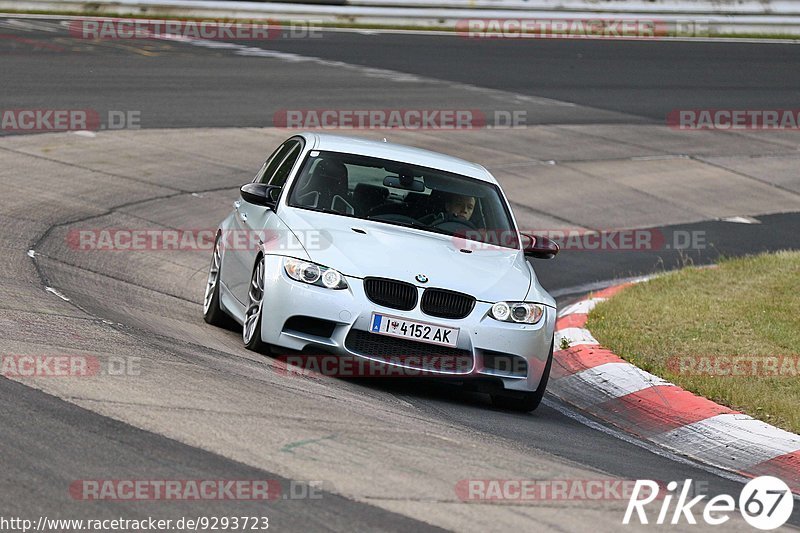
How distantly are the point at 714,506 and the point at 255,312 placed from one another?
11.3 ft

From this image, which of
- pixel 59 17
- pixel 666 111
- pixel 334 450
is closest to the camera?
→ pixel 334 450

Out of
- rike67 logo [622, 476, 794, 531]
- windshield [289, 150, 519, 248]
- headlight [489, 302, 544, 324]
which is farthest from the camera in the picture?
windshield [289, 150, 519, 248]

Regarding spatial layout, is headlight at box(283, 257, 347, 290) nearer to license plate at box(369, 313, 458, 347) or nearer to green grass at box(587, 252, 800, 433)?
license plate at box(369, 313, 458, 347)

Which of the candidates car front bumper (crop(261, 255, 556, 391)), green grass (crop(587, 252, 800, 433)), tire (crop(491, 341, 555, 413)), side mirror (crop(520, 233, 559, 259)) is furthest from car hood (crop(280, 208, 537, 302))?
green grass (crop(587, 252, 800, 433))

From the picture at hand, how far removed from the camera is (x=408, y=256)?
8.28 m

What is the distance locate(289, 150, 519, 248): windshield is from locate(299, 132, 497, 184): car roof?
0.23 feet

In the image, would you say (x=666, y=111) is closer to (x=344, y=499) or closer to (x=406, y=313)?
(x=406, y=313)

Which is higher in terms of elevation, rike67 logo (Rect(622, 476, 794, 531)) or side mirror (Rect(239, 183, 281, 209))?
side mirror (Rect(239, 183, 281, 209))

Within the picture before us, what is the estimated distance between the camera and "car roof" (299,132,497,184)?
959cm

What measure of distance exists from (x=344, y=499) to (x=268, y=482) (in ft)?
1.11

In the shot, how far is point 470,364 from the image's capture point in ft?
26.5

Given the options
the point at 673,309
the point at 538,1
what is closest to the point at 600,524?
the point at 673,309

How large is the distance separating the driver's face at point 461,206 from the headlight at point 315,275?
149 cm

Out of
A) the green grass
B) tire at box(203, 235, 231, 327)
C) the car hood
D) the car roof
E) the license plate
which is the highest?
→ the car roof
